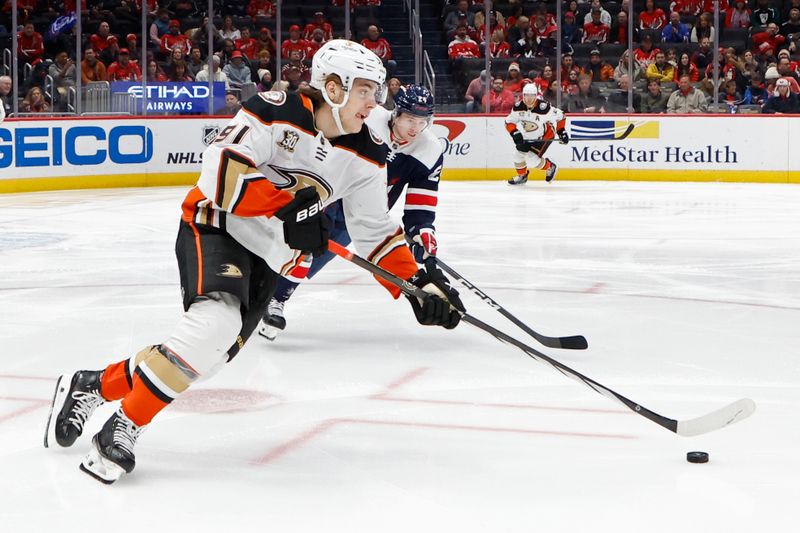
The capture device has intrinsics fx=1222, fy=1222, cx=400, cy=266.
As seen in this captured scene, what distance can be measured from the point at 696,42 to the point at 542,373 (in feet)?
32.7

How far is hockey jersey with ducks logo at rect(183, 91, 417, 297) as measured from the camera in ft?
8.50

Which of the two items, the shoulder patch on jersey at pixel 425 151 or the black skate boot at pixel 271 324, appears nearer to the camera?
the black skate boot at pixel 271 324

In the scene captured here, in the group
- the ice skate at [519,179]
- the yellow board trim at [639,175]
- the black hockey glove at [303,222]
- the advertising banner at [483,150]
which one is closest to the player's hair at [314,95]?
the black hockey glove at [303,222]

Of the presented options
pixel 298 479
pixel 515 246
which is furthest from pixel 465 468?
pixel 515 246

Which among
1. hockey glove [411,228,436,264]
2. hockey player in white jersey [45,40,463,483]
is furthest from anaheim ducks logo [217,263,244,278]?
hockey glove [411,228,436,264]

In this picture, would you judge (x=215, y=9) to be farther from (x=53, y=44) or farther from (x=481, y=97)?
(x=481, y=97)

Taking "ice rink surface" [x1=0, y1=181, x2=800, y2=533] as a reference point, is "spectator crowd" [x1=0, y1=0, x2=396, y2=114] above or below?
above

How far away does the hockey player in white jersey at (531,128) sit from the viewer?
1230 cm

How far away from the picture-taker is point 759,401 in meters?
3.37

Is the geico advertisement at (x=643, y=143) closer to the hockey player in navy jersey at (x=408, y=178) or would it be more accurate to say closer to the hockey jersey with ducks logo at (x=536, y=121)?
the hockey jersey with ducks logo at (x=536, y=121)

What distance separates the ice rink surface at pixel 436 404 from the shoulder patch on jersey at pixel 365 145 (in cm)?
67

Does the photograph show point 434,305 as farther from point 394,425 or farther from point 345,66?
point 345,66

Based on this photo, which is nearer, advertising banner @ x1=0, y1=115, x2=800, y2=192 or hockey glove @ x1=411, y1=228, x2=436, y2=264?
hockey glove @ x1=411, y1=228, x2=436, y2=264

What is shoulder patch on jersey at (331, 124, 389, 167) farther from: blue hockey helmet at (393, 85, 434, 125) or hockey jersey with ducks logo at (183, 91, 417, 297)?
blue hockey helmet at (393, 85, 434, 125)
